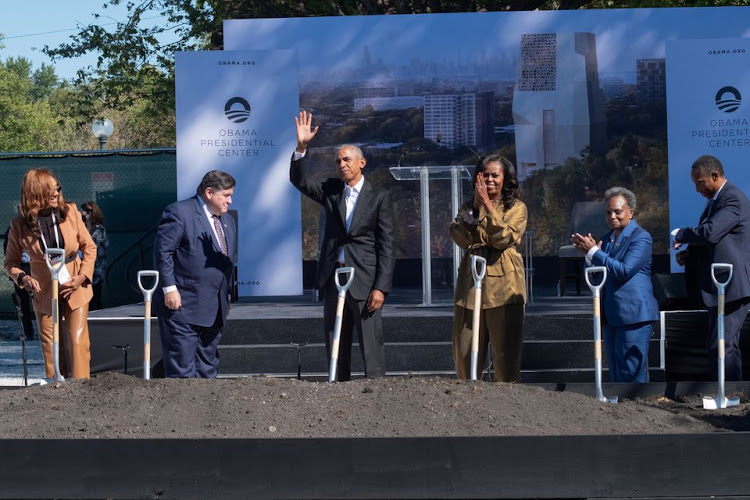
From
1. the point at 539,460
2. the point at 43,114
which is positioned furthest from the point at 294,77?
the point at 43,114

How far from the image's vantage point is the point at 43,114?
52500mm

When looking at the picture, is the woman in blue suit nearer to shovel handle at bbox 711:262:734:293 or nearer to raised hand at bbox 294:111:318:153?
shovel handle at bbox 711:262:734:293

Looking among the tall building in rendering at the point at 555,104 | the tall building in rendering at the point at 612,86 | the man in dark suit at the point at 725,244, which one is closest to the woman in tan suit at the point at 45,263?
the man in dark suit at the point at 725,244

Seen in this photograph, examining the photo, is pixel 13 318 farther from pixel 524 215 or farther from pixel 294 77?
pixel 524 215

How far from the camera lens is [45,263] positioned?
681 centimetres

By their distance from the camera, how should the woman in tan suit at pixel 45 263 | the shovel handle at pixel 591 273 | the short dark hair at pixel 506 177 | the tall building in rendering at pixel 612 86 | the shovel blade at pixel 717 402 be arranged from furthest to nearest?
the tall building in rendering at pixel 612 86 → the woman in tan suit at pixel 45 263 → the short dark hair at pixel 506 177 → the shovel handle at pixel 591 273 → the shovel blade at pixel 717 402

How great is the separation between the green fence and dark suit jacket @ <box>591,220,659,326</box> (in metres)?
9.02

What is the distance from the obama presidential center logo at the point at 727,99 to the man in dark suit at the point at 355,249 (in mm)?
5098

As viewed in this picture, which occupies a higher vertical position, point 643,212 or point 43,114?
point 43,114

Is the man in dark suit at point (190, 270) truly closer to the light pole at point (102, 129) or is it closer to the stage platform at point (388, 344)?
the stage platform at point (388, 344)

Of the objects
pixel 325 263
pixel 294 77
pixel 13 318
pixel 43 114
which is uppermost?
pixel 43 114

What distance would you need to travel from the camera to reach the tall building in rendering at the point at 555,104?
37.0ft

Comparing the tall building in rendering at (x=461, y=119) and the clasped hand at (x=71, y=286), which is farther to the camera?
the tall building in rendering at (x=461, y=119)

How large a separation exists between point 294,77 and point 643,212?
4087mm
